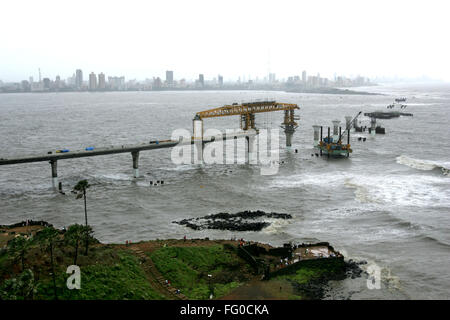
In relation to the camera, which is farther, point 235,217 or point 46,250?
point 235,217

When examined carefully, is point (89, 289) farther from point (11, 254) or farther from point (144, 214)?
point (144, 214)

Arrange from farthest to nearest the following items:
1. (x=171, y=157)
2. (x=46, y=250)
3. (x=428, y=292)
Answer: (x=171, y=157), (x=428, y=292), (x=46, y=250)

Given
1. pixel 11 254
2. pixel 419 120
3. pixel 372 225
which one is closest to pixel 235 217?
pixel 372 225

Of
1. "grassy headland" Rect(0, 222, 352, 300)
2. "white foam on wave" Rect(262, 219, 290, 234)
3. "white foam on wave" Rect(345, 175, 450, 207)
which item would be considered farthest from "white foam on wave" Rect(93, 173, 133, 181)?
"white foam on wave" Rect(345, 175, 450, 207)

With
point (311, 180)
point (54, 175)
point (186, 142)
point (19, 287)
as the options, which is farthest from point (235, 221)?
point (54, 175)

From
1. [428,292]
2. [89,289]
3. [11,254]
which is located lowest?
[428,292]
